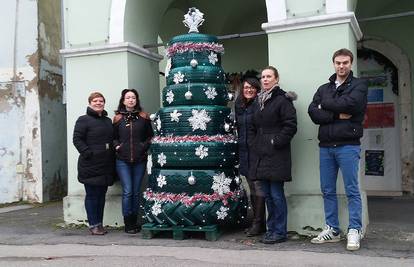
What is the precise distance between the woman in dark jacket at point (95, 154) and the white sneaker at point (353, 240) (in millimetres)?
2958

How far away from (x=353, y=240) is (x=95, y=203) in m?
3.18

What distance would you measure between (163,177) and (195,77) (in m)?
1.25

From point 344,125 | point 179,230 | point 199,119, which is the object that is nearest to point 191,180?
point 179,230

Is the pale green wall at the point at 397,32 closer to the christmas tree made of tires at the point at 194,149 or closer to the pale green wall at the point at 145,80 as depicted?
the pale green wall at the point at 145,80

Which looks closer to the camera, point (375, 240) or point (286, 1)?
point (375, 240)

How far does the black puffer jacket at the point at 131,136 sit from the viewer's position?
251 inches

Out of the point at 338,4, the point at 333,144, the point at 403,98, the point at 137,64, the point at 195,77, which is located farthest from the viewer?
the point at 403,98

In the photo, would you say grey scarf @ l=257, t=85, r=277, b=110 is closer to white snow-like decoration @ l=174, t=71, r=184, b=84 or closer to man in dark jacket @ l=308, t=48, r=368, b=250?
man in dark jacket @ l=308, t=48, r=368, b=250

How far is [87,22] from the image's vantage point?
23.6 feet

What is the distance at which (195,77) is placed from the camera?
613 cm

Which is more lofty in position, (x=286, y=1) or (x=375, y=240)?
(x=286, y=1)

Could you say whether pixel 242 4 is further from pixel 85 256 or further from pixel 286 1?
pixel 85 256

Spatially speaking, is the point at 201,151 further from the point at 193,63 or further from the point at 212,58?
the point at 212,58

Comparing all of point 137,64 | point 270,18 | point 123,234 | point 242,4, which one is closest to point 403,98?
point 242,4
